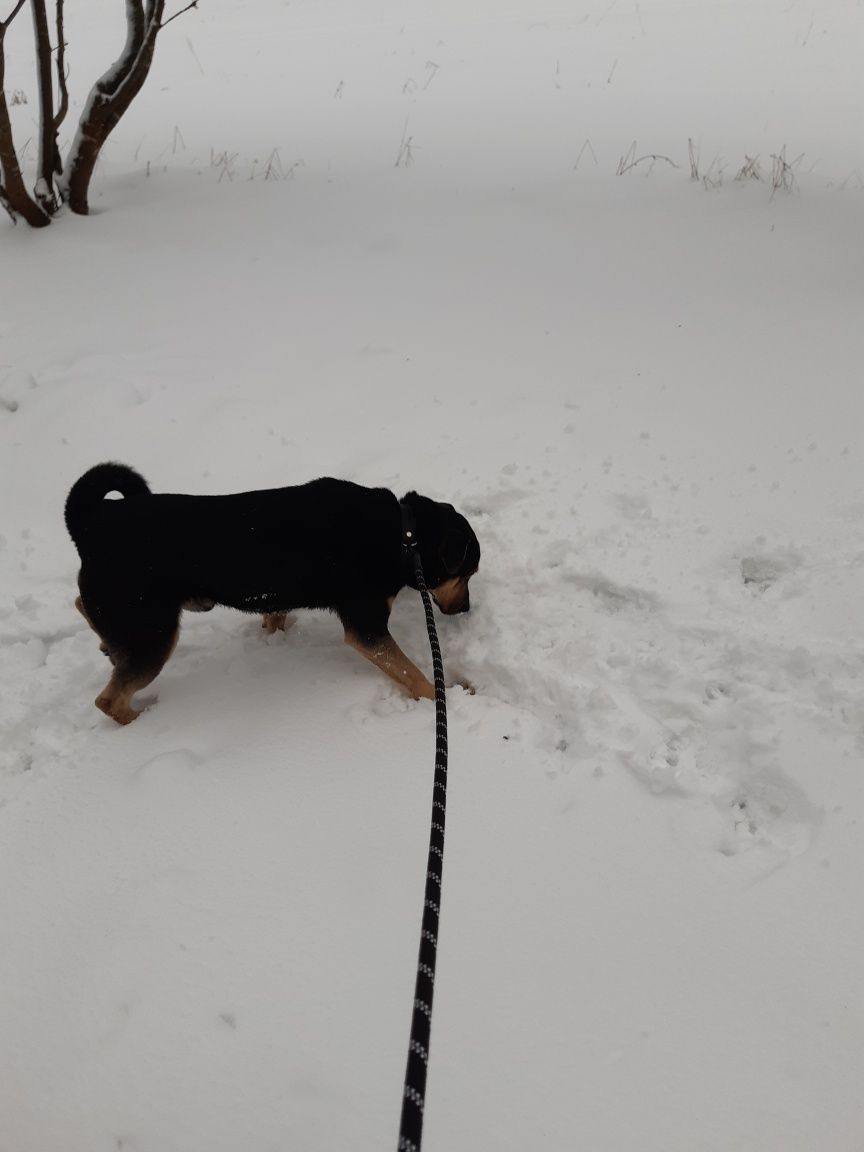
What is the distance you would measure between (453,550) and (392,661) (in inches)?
20.7

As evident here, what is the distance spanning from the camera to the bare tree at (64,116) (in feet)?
18.7

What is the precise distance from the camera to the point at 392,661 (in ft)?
9.92

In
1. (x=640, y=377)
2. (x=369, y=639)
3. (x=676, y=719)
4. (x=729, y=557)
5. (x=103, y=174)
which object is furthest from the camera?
(x=103, y=174)

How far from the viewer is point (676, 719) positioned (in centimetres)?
280

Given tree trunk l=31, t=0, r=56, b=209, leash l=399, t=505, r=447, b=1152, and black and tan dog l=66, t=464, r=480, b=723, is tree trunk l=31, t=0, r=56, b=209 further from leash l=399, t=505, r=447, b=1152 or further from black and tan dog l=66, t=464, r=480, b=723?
leash l=399, t=505, r=447, b=1152

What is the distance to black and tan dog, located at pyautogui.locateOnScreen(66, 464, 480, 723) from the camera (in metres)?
2.89

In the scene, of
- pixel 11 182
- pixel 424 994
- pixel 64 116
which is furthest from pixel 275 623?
pixel 64 116

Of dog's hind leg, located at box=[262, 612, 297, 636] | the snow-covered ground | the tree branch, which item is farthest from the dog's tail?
the tree branch

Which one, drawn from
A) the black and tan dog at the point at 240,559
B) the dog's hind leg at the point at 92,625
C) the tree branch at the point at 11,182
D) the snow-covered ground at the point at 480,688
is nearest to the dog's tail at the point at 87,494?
the black and tan dog at the point at 240,559

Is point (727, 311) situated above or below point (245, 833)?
above

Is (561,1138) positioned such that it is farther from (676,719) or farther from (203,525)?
(203,525)

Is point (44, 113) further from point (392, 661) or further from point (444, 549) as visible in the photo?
point (392, 661)

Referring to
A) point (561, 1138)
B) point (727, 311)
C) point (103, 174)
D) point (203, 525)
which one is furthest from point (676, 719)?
point (103, 174)

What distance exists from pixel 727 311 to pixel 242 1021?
15.7 ft
